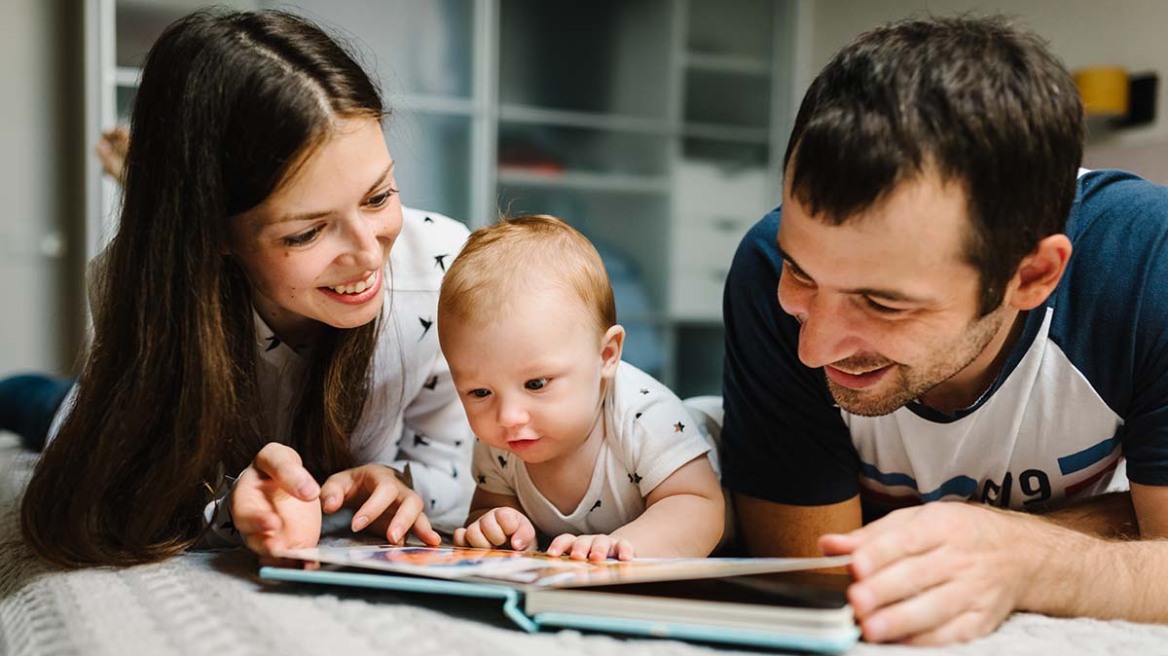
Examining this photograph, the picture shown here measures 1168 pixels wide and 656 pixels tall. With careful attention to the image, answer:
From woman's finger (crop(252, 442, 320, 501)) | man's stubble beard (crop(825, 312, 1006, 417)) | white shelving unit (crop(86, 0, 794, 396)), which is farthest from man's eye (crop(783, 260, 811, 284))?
white shelving unit (crop(86, 0, 794, 396))

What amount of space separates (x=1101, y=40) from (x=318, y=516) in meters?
2.89

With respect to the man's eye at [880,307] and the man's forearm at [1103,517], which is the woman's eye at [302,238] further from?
the man's forearm at [1103,517]

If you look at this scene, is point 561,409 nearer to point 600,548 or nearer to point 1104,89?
point 600,548

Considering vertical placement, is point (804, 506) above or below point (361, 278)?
below

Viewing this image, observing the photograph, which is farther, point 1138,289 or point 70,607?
point 1138,289

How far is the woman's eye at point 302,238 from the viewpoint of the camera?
1.11 meters

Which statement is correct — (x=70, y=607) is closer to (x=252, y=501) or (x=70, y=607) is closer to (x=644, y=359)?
(x=252, y=501)

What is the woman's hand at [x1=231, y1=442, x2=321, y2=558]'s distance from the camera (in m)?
0.98

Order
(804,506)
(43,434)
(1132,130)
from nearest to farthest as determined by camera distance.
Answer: (804,506)
(43,434)
(1132,130)

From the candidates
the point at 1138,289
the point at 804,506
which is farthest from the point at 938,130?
the point at 804,506

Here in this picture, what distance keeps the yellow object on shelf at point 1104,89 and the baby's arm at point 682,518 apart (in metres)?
2.20

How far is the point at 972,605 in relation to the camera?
79cm

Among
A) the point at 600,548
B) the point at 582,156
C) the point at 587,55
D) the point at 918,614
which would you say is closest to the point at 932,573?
the point at 918,614

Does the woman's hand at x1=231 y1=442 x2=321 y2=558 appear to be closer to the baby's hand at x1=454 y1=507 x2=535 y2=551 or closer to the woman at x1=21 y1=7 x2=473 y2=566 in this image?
the woman at x1=21 y1=7 x2=473 y2=566
